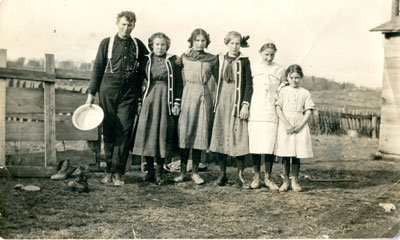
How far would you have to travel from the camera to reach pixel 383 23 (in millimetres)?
3301

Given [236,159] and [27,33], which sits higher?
[27,33]

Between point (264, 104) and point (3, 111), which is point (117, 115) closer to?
point (3, 111)

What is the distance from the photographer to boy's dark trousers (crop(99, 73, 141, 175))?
3.09m

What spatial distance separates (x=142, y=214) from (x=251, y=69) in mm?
1347

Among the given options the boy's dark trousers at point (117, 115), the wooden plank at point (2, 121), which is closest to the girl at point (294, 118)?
the boy's dark trousers at point (117, 115)

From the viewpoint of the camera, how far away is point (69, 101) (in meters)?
3.09

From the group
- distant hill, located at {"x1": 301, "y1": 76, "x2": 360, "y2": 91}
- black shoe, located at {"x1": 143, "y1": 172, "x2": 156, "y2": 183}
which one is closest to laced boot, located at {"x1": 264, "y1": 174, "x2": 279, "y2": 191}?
distant hill, located at {"x1": 301, "y1": 76, "x2": 360, "y2": 91}

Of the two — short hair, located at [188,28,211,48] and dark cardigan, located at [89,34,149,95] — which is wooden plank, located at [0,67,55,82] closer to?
dark cardigan, located at [89,34,149,95]

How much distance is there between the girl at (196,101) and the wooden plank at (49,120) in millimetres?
941

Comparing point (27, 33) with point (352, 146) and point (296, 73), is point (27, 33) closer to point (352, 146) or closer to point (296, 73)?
point (296, 73)

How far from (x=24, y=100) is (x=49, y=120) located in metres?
0.23

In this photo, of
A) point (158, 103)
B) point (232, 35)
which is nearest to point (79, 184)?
point (158, 103)

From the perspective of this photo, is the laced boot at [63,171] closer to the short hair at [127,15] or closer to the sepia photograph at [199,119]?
the sepia photograph at [199,119]

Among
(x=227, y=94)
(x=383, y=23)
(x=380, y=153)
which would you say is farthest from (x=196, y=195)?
(x=383, y=23)
